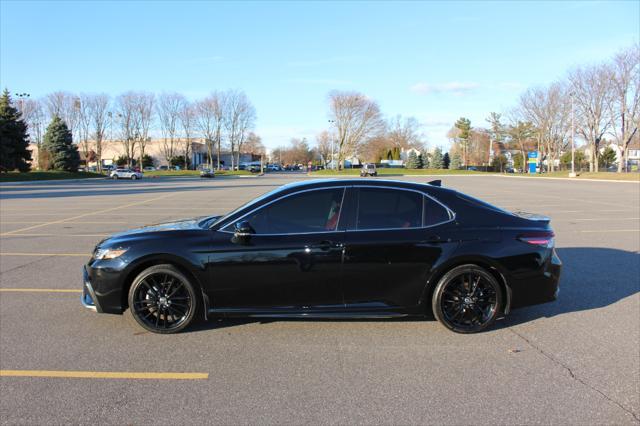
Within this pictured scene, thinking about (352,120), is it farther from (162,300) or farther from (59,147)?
(162,300)

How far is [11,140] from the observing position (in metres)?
51.5

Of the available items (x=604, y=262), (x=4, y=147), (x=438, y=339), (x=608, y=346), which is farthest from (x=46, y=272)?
(x=4, y=147)

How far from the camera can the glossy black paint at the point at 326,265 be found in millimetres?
4406

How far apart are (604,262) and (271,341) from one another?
6.28 metres

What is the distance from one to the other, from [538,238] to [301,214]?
2467 mm

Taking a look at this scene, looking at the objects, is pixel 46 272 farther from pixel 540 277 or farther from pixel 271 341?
pixel 540 277

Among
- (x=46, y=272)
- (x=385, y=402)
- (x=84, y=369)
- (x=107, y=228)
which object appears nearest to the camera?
(x=385, y=402)

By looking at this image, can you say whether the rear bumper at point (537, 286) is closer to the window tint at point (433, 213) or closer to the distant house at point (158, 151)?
the window tint at point (433, 213)

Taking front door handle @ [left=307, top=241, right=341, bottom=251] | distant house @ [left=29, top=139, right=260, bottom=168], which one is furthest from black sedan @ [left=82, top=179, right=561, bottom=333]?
distant house @ [left=29, top=139, right=260, bottom=168]

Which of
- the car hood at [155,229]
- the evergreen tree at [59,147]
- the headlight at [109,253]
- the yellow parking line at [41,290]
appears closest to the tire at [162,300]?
the headlight at [109,253]

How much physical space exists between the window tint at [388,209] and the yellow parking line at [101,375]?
2074mm

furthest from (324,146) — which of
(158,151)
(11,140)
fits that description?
(11,140)

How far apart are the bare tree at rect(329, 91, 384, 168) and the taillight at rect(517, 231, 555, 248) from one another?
74.8m

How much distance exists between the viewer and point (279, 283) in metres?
4.41
